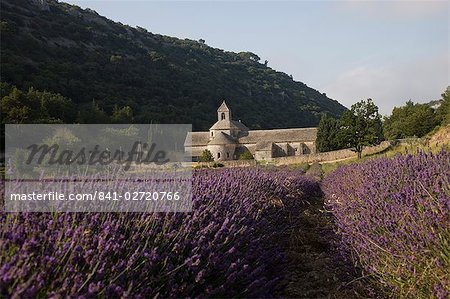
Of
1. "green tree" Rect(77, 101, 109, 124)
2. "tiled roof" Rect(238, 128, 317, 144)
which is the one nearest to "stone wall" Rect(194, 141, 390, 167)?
"tiled roof" Rect(238, 128, 317, 144)

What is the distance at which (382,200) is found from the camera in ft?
10.7

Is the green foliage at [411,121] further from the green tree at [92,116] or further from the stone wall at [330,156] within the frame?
the green tree at [92,116]

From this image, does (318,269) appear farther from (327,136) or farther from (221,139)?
(221,139)

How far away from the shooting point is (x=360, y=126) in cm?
3409

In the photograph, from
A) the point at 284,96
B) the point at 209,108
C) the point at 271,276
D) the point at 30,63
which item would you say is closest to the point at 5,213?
the point at 271,276

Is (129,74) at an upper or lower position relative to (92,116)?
upper

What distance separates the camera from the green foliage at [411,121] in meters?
41.0

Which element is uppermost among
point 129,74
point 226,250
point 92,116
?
point 129,74

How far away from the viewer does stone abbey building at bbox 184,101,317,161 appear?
159ft

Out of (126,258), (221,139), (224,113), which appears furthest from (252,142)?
(126,258)

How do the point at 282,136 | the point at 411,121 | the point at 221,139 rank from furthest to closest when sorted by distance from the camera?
1. the point at 282,136
2. the point at 221,139
3. the point at 411,121

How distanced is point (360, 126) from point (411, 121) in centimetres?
1059

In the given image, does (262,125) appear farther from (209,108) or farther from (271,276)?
(271,276)

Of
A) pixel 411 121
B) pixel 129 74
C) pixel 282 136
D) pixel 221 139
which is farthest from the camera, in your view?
pixel 129 74
